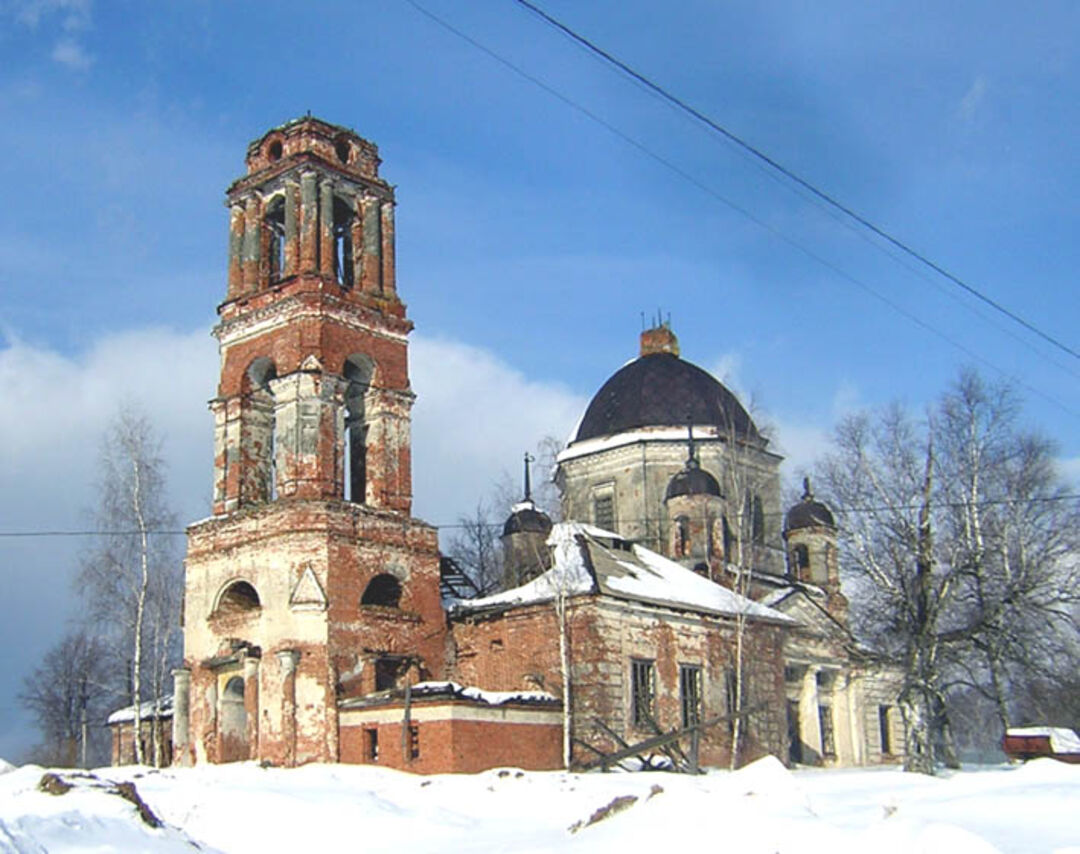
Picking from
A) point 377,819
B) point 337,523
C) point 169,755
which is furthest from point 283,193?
point 377,819

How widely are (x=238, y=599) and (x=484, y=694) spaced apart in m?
6.13

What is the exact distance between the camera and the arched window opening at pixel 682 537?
34594 mm

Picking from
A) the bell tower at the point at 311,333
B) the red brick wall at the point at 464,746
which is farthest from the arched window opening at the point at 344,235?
the red brick wall at the point at 464,746

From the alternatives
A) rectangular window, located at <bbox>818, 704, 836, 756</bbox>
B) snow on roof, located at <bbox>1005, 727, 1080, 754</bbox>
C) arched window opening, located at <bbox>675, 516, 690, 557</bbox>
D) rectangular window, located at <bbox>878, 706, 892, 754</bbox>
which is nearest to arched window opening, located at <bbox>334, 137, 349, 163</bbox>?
arched window opening, located at <bbox>675, 516, 690, 557</bbox>

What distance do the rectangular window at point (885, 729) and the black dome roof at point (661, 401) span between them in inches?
340

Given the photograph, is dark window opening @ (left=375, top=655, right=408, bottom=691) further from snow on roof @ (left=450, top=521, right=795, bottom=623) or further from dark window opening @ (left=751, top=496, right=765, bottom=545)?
dark window opening @ (left=751, top=496, right=765, bottom=545)

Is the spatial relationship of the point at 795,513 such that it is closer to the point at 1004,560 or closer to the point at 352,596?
the point at 1004,560

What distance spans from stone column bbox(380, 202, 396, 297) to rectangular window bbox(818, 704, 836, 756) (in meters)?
15.8

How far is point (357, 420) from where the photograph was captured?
2945 centimetres

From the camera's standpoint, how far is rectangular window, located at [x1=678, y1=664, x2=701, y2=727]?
93.4 ft

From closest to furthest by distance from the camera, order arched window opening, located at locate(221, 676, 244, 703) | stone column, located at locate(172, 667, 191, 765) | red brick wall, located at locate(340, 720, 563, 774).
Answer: red brick wall, located at locate(340, 720, 563, 774), arched window opening, located at locate(221, 676, 244, 703), stone column, located at locate(172, 667, 191, 765)

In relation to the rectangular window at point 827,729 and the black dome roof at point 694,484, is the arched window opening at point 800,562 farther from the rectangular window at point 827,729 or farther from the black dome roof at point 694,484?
the black dome roof at point 694,484

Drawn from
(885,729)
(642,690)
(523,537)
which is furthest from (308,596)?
(885,729)

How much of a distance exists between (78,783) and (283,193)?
717 inches
